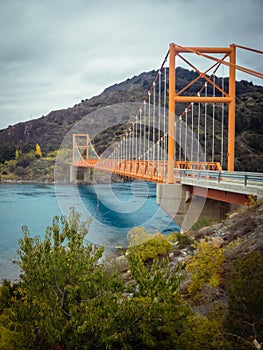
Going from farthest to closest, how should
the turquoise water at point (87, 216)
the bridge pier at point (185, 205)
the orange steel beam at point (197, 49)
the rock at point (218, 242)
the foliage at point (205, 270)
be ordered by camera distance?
the turquoise water at point (87, 216) < the orange steel beam at point (197, 49) < the bridge pier at point (185, 205) < the rock at point (218, 242) < the foliage at point (205, 270)

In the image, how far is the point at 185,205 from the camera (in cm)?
1264

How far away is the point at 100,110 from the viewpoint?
295 feet

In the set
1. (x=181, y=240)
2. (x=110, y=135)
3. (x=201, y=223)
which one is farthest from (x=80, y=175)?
(x=181, y=240)

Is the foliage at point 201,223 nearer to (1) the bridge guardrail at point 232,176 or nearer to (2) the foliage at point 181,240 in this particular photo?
(2) the foliage at point 181,240

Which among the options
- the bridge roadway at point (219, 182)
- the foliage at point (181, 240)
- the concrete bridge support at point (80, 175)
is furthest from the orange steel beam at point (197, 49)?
the concrete bridge support at point (80, 175)

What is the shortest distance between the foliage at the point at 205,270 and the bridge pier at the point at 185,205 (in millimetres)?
5230

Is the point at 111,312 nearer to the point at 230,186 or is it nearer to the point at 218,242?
the point at 218,242

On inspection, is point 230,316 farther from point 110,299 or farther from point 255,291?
point 110,299

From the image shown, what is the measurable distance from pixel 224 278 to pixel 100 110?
85.4 m

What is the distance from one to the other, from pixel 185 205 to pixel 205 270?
597cm

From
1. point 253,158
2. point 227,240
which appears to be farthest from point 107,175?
point 227,240

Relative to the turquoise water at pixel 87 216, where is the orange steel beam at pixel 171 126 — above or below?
above

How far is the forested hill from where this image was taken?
36.6m

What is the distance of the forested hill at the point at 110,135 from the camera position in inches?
1441
